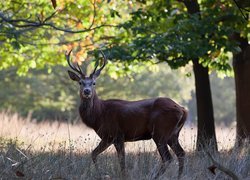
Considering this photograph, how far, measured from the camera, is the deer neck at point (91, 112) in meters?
11.6

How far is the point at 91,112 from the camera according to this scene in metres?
11.6

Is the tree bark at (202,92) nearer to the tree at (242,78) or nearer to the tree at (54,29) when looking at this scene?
the tree at (242,78)

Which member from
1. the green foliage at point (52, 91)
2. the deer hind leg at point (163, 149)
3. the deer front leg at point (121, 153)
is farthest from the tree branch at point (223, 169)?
the green foliage at point (52, 91)

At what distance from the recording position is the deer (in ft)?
36.7

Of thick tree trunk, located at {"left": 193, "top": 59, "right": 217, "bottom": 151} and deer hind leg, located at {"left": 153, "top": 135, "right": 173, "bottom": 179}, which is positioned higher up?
thick tree trunk, located at {"left": 193, "top": 59, "right": 217, "bottom": 151}

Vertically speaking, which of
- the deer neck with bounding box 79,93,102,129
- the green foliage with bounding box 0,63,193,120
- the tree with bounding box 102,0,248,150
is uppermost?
the tree with bounding box 102,0,248,150

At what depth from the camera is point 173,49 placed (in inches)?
522

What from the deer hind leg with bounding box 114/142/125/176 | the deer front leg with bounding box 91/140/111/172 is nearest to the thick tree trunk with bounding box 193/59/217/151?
the deer hind leg with bounding box 114/142/125/176

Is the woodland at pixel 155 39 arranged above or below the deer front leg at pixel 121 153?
above

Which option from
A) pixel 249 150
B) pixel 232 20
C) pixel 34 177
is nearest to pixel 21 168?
pixel 34 177

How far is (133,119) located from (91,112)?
758 millimetres

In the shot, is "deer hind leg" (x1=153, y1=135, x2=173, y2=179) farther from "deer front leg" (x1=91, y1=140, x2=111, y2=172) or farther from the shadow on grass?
the shadow on grass

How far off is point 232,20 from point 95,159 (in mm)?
5647

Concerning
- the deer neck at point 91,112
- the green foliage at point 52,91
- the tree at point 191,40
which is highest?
the tree at point 191,40
